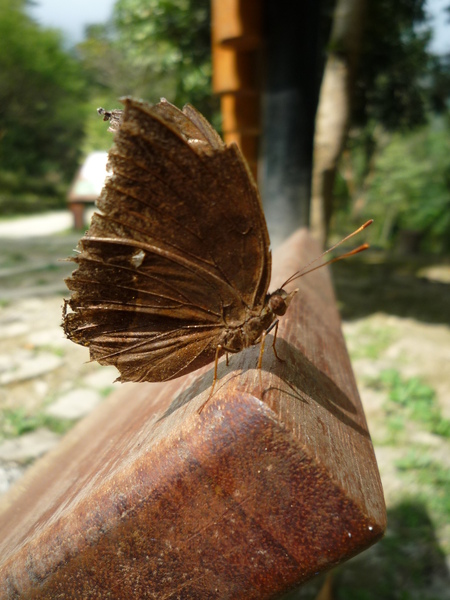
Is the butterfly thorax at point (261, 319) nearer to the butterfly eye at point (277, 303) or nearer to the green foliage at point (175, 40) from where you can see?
the butterfly eye at point (277, 303)

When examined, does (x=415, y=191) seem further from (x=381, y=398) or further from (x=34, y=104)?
(x=34, y=104)

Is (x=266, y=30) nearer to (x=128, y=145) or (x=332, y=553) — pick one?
(x=128, y=145)

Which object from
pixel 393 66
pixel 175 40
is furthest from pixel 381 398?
pixel 393 66

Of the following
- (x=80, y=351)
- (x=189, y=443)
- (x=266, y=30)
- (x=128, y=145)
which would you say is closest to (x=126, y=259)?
(x=128, y=145)

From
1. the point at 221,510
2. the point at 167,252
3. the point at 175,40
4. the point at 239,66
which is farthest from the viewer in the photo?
the point at 175,40

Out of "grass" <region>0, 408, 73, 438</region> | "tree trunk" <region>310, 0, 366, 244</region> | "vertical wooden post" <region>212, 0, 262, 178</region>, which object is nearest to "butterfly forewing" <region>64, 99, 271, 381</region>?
"grass" <region>0, 408, 73, 438</region>

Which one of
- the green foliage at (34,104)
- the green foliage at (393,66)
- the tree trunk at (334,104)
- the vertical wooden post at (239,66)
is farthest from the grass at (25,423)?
the green foliage at (34,104)

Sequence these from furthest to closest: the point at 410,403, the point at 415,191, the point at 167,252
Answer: the point at 415,191
the point at 410,403
the point at 167,252

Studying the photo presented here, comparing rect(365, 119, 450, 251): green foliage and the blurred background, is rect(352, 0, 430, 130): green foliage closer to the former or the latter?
the blurred background
